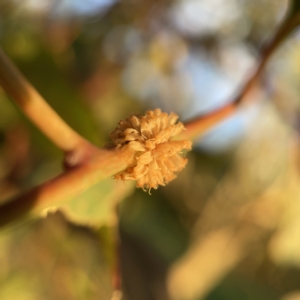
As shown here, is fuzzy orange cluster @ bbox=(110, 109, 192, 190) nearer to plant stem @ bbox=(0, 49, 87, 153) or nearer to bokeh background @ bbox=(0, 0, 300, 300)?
plant stem @ bbox=(0, 49, 87, 153)

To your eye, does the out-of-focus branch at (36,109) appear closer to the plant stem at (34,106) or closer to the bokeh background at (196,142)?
the plant stem at (34,106)

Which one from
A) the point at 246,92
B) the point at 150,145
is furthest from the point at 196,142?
the point at 150,145

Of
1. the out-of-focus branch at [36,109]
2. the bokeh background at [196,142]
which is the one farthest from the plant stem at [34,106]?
the bokeh background at [196,142]

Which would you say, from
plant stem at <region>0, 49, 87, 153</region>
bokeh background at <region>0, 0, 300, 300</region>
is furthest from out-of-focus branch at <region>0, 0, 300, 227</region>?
bokeh background at <region>0, 0, 300, 300</region>

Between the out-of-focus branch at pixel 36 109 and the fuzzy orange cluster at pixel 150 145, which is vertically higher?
the out-of-focus branch at pixel 36 109

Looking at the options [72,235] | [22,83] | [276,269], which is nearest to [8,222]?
[22,83]

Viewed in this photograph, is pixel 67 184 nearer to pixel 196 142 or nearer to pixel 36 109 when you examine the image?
pixel 36 109

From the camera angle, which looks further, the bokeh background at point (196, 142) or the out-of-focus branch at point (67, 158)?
the bokeh background at point (196, 142)

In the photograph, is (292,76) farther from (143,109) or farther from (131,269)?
(131,269)
